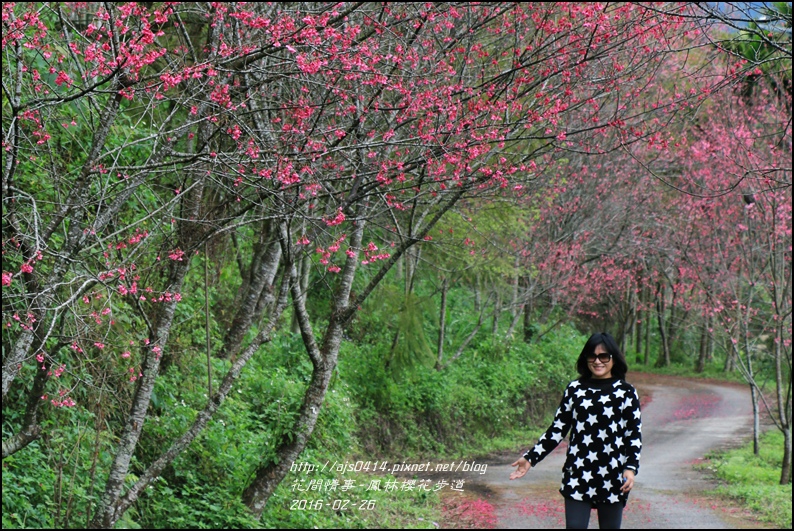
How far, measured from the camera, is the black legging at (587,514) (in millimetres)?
4641

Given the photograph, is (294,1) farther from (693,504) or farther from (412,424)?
(412,424)

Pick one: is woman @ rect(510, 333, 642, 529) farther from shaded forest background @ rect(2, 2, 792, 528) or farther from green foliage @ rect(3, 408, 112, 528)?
green foliage @ rect(3, 408, 112, 528)

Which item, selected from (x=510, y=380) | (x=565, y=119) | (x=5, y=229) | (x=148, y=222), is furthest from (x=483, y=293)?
(x=5, y=229)

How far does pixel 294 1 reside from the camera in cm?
754

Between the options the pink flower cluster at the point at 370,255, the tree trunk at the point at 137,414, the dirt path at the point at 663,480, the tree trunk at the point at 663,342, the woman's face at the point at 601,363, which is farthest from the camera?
the tree trunk at the point at 663,342

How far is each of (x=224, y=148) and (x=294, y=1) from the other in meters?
1.46

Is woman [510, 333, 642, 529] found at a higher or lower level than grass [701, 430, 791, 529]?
higher

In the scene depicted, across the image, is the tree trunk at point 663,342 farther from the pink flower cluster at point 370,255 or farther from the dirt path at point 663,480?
the pink flower cluster at point 370,255

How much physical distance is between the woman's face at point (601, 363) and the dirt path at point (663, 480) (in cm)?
599

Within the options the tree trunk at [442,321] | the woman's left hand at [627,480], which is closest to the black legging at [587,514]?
the woman's left hand at [627,480]

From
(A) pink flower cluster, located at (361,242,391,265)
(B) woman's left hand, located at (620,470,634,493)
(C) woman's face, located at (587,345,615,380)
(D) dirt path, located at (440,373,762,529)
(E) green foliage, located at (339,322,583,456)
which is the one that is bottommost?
(D) dirt path, located at (440,373,762,529)

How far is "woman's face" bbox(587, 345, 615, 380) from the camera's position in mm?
4785

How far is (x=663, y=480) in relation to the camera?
1460cm

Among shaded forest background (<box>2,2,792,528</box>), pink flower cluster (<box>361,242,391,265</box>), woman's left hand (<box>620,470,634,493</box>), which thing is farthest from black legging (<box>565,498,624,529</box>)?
pink flower cluster (<box>361,242,391,265</box>)
